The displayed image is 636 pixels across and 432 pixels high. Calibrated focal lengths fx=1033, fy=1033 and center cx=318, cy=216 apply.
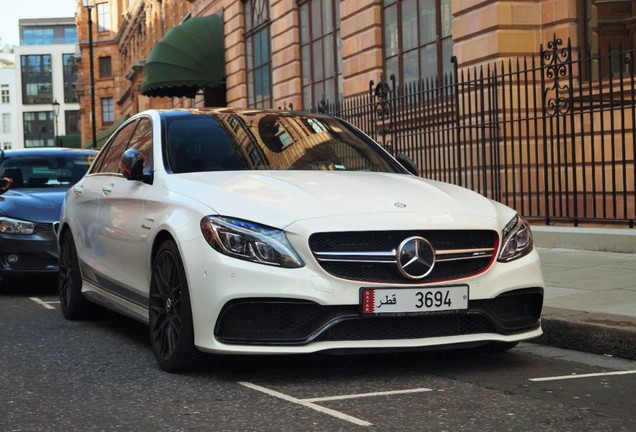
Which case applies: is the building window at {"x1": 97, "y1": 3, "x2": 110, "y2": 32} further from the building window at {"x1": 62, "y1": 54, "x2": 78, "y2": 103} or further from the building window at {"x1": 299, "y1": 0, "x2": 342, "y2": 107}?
the building window at {"x1": 62, "y1": 54, "x2": 78, "y2": 103}

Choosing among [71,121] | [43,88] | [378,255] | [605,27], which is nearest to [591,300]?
[378,255]

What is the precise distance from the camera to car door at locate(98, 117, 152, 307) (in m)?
6.02

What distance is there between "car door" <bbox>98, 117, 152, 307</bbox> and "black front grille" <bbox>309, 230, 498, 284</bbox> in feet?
4.28

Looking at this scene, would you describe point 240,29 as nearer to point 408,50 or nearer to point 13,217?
point 408,50

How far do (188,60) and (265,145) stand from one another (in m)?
23.4

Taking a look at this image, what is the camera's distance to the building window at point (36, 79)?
136 metres

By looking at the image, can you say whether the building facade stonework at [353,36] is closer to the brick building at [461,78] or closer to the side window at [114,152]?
the brick building at [461,78]

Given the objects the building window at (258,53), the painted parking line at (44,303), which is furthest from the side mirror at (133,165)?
the building window at (258,53)

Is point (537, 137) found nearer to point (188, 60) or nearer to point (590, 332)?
point (590, 332)

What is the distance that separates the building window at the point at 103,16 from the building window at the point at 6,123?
66.1 m

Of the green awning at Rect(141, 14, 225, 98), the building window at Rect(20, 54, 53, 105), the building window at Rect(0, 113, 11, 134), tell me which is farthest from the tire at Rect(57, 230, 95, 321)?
the building window at Rect(0, 113, 11, 134)

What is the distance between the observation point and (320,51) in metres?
22.7

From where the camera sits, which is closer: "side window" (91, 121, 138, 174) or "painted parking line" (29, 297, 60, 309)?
"side window" (91, 121, 138, 174)

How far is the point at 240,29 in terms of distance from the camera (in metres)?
28.1
